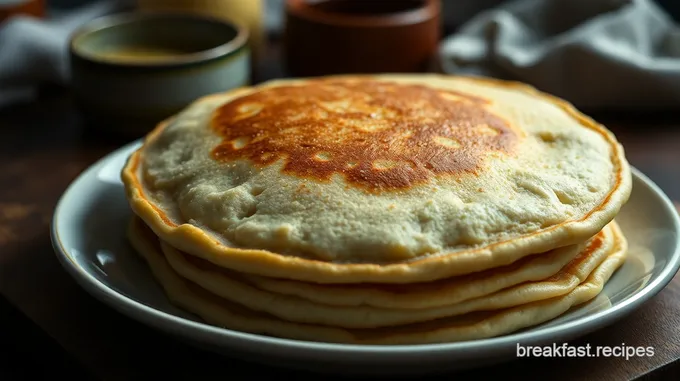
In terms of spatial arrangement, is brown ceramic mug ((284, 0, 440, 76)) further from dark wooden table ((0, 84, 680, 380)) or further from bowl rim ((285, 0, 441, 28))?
dark wooden table ((0, 84, 680, 380))

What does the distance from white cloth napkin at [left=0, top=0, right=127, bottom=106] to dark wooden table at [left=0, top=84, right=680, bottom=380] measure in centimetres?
35

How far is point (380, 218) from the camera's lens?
3.09 feet

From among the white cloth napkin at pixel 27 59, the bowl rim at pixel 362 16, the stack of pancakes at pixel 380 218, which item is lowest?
the white cloth napkin at pixel 27 59

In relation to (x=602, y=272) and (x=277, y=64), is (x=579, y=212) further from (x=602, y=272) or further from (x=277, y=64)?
(x=277, y=64)

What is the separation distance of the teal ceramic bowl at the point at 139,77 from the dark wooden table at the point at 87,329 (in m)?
0.14

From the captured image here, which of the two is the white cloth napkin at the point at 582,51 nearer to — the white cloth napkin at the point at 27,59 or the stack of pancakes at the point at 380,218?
the stack of pancakes at the point at 380,218

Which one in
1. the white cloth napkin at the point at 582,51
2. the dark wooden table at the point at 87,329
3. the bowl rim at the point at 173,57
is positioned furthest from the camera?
the white cloth napkin at the point at 582,51

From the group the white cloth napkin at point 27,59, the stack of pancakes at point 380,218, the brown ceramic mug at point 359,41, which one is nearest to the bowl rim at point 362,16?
the brown ceramic mug at point 359,41

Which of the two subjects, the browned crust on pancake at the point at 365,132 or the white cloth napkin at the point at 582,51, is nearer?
the browned crust on pancake at the point at 365,132

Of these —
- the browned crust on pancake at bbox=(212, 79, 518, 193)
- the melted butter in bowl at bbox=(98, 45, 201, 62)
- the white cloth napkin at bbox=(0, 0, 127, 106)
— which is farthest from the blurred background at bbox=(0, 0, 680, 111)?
the browned crust on pancake at bbox=(212, 79, 518, 193)

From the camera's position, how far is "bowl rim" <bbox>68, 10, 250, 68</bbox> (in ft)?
5.55

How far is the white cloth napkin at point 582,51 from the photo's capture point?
183 centimetres

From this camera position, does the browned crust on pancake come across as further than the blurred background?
No

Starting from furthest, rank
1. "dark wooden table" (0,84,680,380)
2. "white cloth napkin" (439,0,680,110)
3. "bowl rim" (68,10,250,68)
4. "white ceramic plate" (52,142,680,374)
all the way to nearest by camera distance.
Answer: "white cloth napkin" (439,0,680,110), "bowl rim" (68,10,250,68), "dark wooden table" (0,84,680,380), "white ceramic plate" (52,142,680,374)
